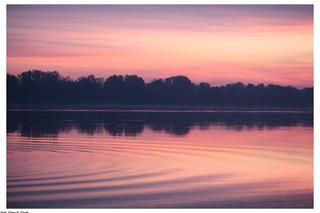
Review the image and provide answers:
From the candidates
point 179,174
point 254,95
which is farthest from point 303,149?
point 254,95

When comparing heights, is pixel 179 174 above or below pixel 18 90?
below

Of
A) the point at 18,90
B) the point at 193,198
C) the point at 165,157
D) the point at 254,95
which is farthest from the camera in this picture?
the point at 254,95

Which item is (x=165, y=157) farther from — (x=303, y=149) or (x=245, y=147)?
(x=303, y=149)

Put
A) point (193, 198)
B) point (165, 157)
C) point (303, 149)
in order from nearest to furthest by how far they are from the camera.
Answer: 1. point (193, 198)
2. point (165, 157)
3. point (303, 149)

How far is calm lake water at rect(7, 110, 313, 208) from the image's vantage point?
8953 millimetres

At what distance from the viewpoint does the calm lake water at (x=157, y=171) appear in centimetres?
895

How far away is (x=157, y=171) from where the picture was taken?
36.7 feet
